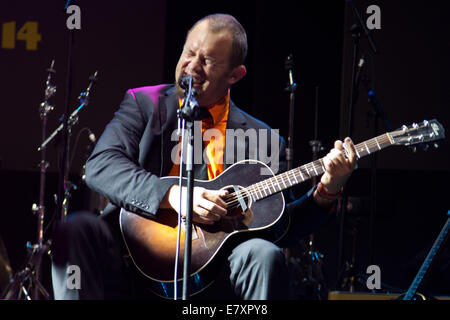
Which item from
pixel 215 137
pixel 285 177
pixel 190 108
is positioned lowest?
pixel 285 177

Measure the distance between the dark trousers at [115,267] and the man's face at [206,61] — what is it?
2.58 feet

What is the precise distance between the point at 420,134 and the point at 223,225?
971 mm

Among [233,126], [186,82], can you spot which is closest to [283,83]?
[233,126]

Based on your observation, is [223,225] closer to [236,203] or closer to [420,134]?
[236,203]

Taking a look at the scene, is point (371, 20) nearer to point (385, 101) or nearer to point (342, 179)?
point (385, 101)

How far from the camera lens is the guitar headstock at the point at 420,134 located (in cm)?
235

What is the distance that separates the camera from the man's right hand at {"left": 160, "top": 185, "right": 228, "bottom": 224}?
2.11 metres

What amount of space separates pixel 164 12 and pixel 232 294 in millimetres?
3365

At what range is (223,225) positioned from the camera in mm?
2191

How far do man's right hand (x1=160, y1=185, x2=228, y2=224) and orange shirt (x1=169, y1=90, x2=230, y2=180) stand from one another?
237 mm

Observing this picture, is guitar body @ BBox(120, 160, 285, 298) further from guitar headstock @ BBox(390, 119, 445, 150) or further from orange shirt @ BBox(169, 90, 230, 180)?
guitar headstock @ BBox(390, 119, 445, 150)

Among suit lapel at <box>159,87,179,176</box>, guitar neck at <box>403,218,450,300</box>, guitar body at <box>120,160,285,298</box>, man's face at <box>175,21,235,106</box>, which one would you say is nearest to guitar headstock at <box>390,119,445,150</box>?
guitar neck at <box>403,218,450,300</box>

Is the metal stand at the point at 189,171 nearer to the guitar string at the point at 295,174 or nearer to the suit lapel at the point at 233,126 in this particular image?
the guitar string at the point at 295,174

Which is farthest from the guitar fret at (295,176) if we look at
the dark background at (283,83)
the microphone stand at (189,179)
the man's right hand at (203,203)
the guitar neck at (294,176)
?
the dark background at (283,83)
